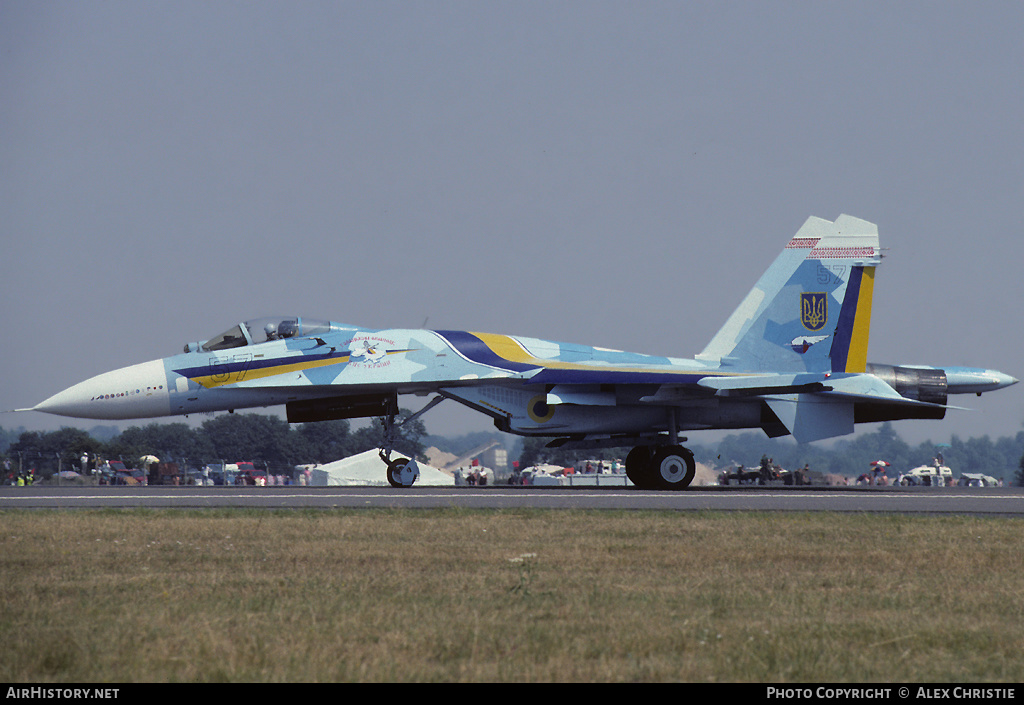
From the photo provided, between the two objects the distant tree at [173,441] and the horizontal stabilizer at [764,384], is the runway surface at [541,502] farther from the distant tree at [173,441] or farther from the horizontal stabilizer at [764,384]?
the distant tree at [173,441]

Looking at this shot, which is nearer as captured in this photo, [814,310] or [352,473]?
[814,310]

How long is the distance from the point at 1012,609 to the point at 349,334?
613 inches

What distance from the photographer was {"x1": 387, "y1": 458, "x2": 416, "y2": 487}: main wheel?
64.8 feet

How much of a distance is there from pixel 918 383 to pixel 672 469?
5.79 metres

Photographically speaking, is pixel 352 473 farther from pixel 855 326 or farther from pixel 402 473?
pixel 855 326

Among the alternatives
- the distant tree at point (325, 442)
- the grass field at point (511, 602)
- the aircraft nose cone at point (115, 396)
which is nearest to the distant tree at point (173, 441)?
the distant tree at point (325, 442)

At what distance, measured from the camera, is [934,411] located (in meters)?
20.8

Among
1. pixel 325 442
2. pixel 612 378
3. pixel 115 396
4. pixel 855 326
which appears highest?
pixel 855 326

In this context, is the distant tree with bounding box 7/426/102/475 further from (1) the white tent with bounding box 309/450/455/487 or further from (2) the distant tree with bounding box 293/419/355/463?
(2) the distant tree with bounding box 293/419/355/463

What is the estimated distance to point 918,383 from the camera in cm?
2122

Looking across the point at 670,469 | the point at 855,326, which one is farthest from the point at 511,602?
the point at 855,326

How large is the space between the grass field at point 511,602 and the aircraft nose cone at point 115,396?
862cm

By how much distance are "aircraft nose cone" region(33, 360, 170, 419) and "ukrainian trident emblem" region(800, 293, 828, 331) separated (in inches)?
516

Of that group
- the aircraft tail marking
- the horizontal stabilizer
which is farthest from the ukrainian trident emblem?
the horizontal stabilizer
